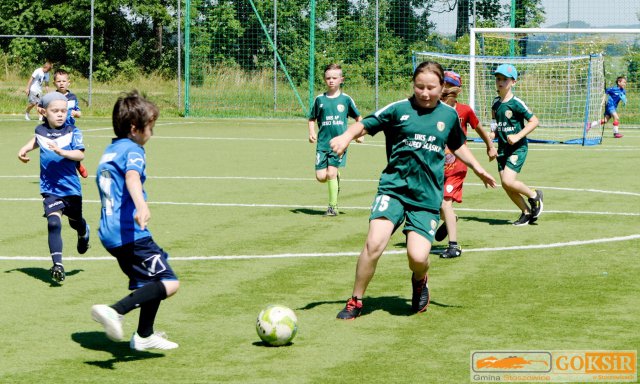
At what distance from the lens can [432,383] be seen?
6.18 metres

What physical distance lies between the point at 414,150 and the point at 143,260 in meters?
2.26

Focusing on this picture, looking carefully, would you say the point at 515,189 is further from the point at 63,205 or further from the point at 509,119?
the point at 63,205

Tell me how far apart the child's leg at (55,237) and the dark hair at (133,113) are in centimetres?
280

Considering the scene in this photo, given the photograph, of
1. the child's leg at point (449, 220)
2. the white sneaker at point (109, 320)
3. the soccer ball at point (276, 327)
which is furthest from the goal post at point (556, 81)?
the white sneaker at point (109, 320)

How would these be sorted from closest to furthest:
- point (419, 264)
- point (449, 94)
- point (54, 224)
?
point (419, 264), point (54, 224), point (449, 94)

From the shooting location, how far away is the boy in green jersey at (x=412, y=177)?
7.80 m

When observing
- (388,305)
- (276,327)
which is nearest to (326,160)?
(388,305)

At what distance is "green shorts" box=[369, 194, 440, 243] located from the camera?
7.80 metres

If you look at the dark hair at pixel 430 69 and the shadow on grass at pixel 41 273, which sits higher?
the dark hair at pixel 430 69

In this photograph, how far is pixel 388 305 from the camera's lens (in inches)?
332

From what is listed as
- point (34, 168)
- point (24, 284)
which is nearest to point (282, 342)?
point (24, 284)

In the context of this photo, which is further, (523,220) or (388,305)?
(523,220)

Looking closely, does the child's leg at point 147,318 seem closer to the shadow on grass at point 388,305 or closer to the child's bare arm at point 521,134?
the shadow on grass at point 388,305

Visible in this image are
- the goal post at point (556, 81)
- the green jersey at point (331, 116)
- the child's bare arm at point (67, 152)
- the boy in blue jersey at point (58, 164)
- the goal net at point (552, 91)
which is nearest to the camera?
the child's bare arm at point (67, 152)
